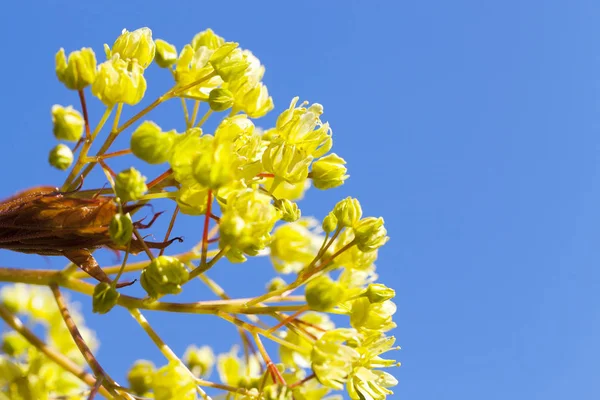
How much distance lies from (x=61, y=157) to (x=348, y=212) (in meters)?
0.86

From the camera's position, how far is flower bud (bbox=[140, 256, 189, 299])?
1.78 m

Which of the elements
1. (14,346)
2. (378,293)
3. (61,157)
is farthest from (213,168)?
(14,346)

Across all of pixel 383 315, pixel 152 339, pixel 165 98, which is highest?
pixel 165 98

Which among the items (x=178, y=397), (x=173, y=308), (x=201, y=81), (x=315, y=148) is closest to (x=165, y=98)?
(x=201, y=81)

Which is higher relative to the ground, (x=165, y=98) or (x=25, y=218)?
(x=165, y=98)

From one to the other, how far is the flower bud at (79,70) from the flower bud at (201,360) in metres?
1.36

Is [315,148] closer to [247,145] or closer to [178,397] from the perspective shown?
[247,145]

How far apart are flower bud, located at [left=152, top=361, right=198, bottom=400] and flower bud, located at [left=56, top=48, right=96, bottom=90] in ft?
2.83

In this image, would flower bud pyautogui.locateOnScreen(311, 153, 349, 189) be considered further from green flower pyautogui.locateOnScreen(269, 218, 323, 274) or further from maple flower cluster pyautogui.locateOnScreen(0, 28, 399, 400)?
green flower pyautogui.locateOnScreen(269, 218, 323, 274)

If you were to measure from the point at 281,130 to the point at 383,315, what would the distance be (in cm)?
64

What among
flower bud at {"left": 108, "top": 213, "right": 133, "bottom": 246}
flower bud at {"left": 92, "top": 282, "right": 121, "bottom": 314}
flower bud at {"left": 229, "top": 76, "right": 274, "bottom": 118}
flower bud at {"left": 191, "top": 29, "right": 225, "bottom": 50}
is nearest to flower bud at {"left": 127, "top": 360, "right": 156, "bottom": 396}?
flower bud at {"left": 92, "top": 282, "right": 121, "bottom": 314}

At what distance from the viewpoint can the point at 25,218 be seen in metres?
1.87

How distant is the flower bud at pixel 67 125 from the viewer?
1979mm

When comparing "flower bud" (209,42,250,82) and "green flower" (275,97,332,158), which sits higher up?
"flower bud" (209,42,250,82)
